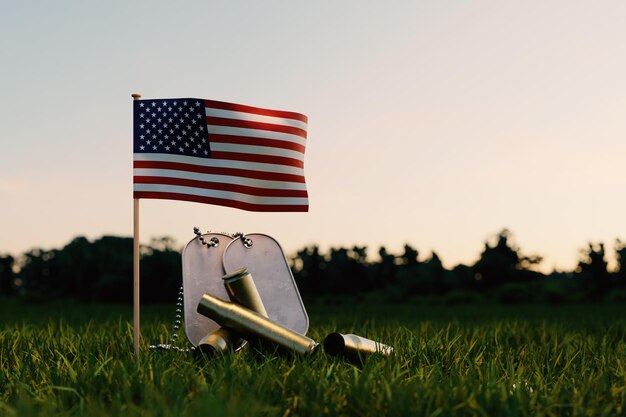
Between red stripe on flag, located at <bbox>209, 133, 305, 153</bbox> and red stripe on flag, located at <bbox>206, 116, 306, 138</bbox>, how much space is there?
104 millimetres

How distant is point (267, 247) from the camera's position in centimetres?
684

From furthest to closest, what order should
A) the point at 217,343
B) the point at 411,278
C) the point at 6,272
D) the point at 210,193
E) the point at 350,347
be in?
the point at 6,272 < the point at 411,278 < the point at 210,193 < the point at 217,343 < the point at 350,347

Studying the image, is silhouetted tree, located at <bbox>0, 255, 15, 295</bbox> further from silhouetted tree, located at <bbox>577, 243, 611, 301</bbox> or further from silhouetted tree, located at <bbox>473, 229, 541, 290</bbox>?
silhouetted tree, located at <bbox>577, 243, 611, 301</bbox>

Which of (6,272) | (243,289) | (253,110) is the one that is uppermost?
(253,110)

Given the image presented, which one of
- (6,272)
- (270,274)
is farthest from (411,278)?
(6,272)

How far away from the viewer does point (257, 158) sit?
262 inches

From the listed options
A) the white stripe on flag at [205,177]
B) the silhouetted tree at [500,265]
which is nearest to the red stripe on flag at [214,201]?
the white stripe on flag at [205,177]

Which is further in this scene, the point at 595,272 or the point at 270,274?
the point at 595,272

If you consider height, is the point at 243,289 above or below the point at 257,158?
below

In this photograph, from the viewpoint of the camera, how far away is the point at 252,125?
6613 millimetres

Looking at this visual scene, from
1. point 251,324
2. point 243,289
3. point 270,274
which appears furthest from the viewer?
point 270,274

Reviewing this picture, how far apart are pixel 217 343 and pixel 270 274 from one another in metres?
1.08

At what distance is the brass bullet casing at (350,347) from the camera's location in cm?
570

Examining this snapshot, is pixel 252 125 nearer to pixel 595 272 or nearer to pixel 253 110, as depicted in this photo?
pixel 253 110
